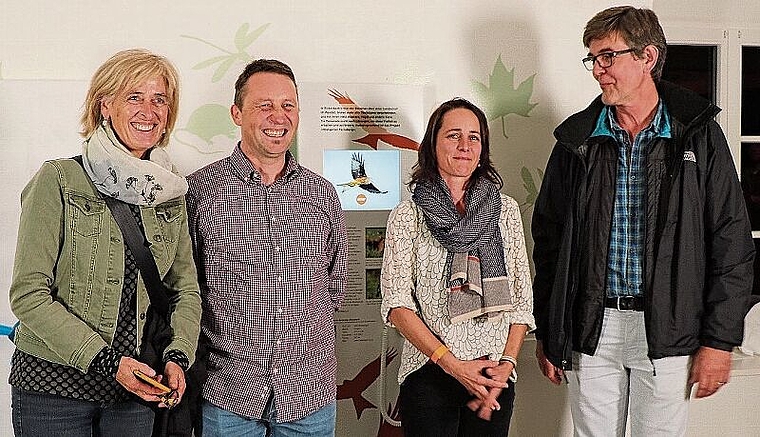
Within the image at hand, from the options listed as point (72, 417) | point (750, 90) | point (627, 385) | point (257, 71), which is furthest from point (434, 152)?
point (750, 90)

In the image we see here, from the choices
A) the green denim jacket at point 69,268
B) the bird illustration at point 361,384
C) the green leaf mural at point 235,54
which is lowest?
the bird illustration at point 361,384

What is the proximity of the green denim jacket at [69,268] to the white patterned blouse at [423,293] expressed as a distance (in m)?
0.66

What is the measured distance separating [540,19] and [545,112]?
35 cm

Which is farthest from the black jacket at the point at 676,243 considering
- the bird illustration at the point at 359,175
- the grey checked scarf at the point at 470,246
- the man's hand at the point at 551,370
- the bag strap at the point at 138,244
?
the bag strap at the point at 138,244

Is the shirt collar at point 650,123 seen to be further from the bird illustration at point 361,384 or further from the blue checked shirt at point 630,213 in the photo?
the bird illustration at point 361,384

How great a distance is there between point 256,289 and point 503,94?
1.39 m

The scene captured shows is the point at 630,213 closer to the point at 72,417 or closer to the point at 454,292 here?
the point at 454,292

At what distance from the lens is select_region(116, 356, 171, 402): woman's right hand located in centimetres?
210

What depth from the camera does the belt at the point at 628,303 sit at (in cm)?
265

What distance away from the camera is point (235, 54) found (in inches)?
121

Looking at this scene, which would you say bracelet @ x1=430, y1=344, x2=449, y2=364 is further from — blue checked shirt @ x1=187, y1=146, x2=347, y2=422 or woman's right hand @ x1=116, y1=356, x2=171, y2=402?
woman's right hand @ x1=116, y1=356, x2=171, y2=402

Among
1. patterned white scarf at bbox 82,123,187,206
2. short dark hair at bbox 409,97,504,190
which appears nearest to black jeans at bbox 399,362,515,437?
short dark hair at bbox 409,97,504,190

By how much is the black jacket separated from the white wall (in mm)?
700

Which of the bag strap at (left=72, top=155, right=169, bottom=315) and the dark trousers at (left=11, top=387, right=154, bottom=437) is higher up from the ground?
the bag strap at (left=72, top=155, right=169, bottom=315)
